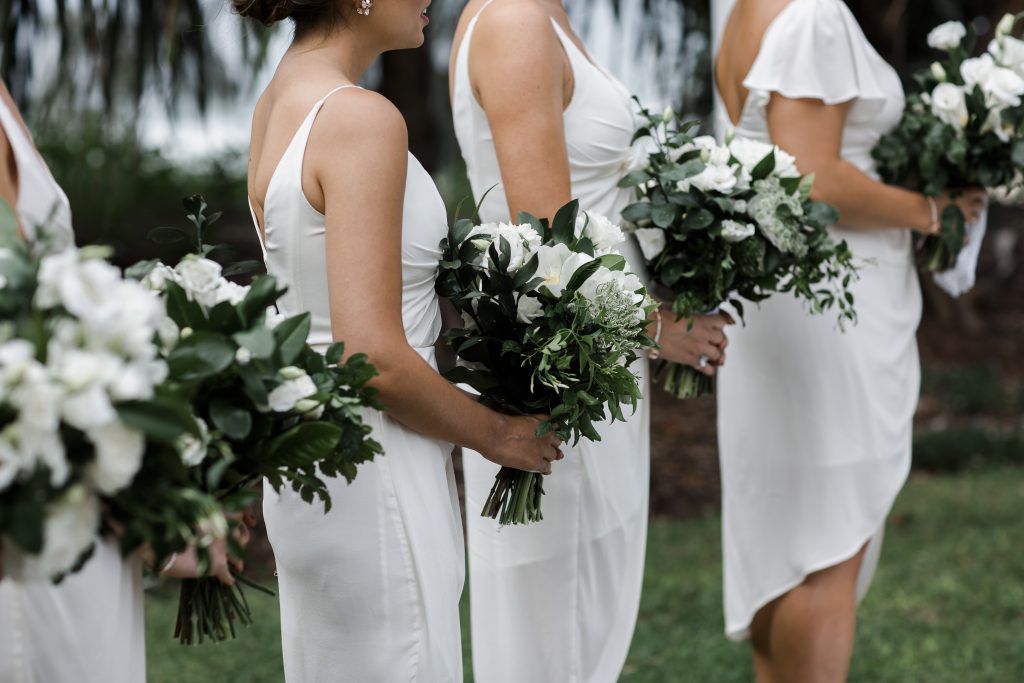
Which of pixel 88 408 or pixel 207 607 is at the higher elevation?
pixel 88 408

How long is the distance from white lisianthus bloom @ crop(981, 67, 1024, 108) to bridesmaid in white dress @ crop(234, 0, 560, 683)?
5.79 feet

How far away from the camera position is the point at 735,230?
8.85 feet

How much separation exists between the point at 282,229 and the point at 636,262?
105cm

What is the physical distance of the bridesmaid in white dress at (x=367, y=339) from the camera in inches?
79.0

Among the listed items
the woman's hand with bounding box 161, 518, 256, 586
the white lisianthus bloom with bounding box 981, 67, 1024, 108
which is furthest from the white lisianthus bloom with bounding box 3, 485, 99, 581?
the white lisianthus bloom with bounding box 981, 67, 1024, 108

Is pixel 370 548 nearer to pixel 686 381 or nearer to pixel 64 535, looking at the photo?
pixel 64 535

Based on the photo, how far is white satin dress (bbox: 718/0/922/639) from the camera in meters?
3.36

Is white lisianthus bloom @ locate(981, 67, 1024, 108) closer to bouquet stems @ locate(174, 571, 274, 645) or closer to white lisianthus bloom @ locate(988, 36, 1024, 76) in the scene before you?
white lisianthus bloom @ locate(988, 36, 1024, 76)

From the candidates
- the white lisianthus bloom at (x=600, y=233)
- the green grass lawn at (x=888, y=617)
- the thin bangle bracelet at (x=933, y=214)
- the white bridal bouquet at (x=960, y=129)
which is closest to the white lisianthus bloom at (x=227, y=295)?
the white lisianthus bloom at (x=600, y=233)

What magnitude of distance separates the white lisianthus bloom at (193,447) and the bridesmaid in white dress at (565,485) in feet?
3.85

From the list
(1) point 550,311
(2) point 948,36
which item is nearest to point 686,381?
(1) point 550,311

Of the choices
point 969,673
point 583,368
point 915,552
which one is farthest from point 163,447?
point 915,552

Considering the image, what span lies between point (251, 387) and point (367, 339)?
41cm

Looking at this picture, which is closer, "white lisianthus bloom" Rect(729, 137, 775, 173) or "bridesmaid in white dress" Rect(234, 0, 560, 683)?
"bridesmaid in white dress" Rect(234, 0, 560, 683)
